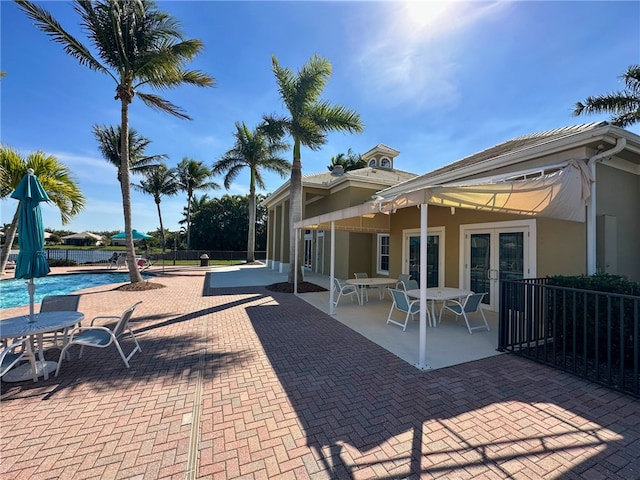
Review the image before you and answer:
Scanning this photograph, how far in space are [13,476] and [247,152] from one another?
2415cm

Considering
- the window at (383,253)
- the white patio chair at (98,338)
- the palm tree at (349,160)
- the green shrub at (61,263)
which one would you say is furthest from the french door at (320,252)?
the green shrub at (61,263)

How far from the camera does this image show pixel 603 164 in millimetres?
6367

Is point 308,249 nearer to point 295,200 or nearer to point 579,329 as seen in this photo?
point 295,200

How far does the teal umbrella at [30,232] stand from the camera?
4156 mm

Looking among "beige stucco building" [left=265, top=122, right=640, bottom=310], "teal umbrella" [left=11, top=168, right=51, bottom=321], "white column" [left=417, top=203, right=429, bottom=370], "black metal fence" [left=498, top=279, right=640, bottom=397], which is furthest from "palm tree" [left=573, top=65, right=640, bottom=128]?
"teal umbrella" [left=11, top=168, right=51, bottom=321]

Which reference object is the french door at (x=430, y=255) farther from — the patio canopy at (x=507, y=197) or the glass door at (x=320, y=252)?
the glass door at (x=320, y=252)

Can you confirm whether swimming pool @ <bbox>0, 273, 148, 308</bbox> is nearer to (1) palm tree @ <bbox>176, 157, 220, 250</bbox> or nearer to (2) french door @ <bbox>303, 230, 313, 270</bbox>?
(2) french door @ <bbox>303, 230, 313, 270</bbox>

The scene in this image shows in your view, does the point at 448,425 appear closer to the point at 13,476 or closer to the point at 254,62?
the point at 13,476

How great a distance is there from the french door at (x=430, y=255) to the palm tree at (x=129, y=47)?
1089 cm

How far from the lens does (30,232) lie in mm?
4277

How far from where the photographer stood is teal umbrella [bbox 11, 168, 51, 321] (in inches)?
164

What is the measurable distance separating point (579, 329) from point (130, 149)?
29.1 meters

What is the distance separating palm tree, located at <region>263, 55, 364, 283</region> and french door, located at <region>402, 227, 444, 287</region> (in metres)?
4.96

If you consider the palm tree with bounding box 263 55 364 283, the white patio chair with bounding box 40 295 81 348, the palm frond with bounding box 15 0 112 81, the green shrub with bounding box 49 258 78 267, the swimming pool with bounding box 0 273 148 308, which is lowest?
the swimming pool with bounding box 0 273 148 308
